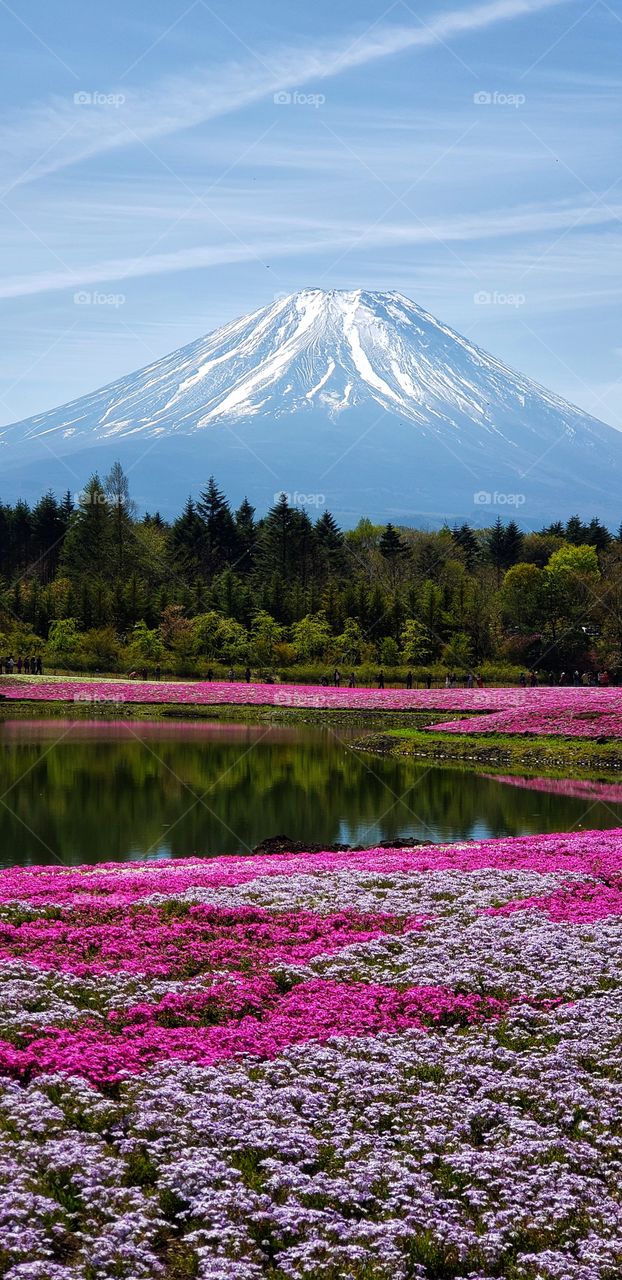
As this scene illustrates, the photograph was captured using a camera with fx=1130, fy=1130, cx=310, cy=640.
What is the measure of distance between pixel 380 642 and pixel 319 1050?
77.9 m

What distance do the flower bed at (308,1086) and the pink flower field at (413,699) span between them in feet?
109

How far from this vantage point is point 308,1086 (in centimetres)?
1109

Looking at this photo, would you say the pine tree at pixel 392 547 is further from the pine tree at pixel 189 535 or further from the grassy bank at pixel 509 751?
the grassy bank at pixel 509 751

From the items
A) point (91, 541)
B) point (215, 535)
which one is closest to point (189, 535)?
point (215, 535)

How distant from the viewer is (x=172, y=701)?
64750 mm

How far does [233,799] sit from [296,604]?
64419 millimetres

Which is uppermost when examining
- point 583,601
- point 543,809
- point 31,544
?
point 31,544

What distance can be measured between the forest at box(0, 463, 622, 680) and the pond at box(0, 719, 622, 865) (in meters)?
36.4

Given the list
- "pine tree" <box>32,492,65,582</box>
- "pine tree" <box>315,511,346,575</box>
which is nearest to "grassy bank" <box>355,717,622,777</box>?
"pine tree" <box>315,511,346,575</box>

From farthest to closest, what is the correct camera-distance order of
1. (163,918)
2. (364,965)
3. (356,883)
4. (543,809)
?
(543,809)
(356,883)
(163,918)
(364,965)

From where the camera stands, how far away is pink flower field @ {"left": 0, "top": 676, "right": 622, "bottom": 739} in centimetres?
5109

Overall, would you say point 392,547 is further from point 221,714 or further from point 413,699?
point 221,714

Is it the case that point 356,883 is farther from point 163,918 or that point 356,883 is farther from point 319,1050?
point 319,1050

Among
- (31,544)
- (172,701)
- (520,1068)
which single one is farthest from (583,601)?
(520,1068)
